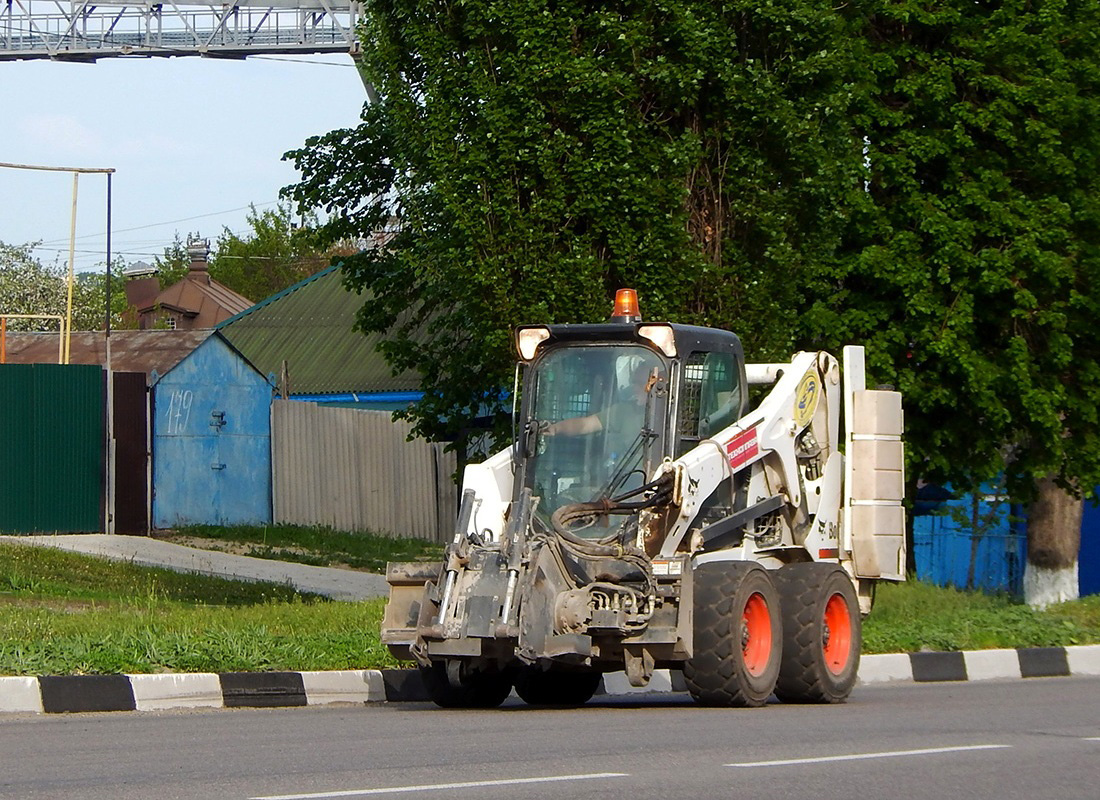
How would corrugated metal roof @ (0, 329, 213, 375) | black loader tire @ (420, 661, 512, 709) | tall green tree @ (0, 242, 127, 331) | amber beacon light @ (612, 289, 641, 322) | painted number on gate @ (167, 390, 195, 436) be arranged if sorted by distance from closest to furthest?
black loader tire @ (420, 661, 512, 709) < amber beacon light @ (612, 289, 641, 322) < painted number on gate @ (167, 390, 195, 436) < corrugated metal roof @ (0, 329, 213, 375) < tall green tree @ (0, 242, 127, 331)

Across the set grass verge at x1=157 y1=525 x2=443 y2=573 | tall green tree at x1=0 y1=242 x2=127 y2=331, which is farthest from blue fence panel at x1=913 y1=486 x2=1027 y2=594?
tall green tree at x1=0 y1=242 x2=127 y2=331

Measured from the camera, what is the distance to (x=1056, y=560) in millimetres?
21453

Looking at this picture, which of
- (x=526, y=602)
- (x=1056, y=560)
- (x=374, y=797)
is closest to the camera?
(x=374, y=797)

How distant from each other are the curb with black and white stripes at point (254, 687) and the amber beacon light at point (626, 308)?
278 centimetres

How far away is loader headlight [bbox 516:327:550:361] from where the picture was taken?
34.7 feet

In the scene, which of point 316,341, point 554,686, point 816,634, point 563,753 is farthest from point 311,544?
point 563,753

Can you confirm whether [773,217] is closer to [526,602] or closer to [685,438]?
[685,438]

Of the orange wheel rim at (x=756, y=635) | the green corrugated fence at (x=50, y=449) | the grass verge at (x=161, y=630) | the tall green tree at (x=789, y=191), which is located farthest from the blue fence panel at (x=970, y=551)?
the orange wheel rim at (x=756, y=635)

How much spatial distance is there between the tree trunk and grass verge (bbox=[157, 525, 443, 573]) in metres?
8.83

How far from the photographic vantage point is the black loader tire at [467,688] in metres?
10.3

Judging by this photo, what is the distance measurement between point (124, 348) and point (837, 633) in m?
23.7

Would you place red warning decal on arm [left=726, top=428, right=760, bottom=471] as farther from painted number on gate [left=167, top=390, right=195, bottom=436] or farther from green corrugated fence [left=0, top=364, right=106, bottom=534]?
painted number on gate [left=167, top=390, right=195, bottom=436]

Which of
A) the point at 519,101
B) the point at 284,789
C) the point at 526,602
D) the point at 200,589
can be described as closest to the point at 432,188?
the point at 519,101

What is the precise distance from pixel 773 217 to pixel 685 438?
7210mm
